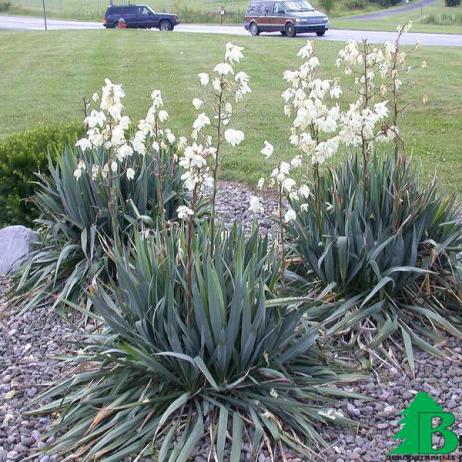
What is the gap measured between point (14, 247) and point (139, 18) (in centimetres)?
3100

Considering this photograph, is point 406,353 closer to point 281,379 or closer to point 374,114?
point 281,379

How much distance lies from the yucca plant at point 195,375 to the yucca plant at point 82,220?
1.29 metres

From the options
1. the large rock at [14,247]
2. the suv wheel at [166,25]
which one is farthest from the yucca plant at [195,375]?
the suv wheel at [166,25]

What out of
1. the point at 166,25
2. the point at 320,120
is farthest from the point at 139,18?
the point at 320,120

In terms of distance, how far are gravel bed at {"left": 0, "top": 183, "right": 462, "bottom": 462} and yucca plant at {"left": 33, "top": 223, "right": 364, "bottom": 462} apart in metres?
0.11

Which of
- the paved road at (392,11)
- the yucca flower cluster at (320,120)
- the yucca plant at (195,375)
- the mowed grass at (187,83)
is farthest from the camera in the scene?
the paved road at (392,11)

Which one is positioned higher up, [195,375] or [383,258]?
[383,258]

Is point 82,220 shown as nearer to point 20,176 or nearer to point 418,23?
point 20,176

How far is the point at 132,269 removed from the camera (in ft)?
14.3

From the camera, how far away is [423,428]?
3.96 metres

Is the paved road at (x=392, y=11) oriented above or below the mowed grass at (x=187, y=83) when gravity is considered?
below

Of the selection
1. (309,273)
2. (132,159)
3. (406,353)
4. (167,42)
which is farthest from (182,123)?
(167,42)

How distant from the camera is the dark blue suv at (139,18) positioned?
1359 inches

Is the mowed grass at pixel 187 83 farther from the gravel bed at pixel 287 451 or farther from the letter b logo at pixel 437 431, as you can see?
the letter b logo at pixel 437 431
